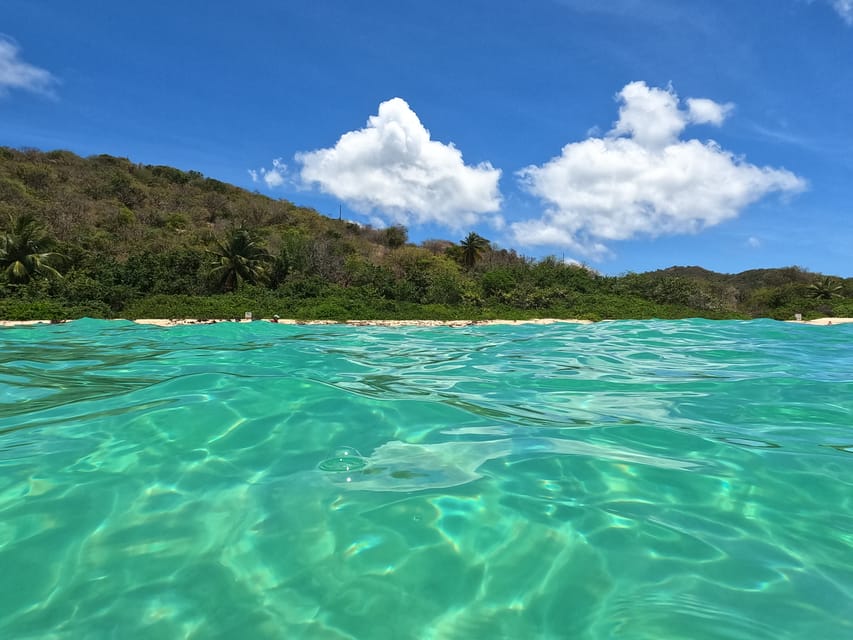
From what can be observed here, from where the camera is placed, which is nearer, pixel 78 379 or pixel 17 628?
pixel 17 628

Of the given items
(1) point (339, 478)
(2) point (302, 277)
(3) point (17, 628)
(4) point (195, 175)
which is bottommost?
(3) point (17, 628)

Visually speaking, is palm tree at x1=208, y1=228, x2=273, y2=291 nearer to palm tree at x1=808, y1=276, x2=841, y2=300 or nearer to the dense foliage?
the dense foliage

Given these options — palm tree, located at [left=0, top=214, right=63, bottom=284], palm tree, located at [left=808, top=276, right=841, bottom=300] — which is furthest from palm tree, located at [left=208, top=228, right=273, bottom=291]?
palm tree, located at [left=808, top=276, right=841, bottom=300]

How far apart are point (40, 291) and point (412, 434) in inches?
887

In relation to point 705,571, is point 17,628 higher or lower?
lower

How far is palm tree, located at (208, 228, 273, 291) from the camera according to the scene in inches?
974

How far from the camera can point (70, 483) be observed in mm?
2570

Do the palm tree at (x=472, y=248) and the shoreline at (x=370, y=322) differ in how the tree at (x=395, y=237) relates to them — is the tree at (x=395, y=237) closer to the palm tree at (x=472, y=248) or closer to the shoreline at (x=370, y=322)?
the palm tree at (x=472, y=248)

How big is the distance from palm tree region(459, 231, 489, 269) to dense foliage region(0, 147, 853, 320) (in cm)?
9

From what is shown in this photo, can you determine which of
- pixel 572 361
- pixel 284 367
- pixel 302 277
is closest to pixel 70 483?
pixel 284 367

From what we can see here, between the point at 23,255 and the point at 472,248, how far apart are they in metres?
28.6

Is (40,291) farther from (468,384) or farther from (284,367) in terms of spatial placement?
(468,384)

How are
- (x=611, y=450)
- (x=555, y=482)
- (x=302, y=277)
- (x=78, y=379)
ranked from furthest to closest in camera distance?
(x=302, y=277), (x=78, y=379), (x=611, y=450), (x=555, y=482)

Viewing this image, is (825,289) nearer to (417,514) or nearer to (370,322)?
(370,322)
